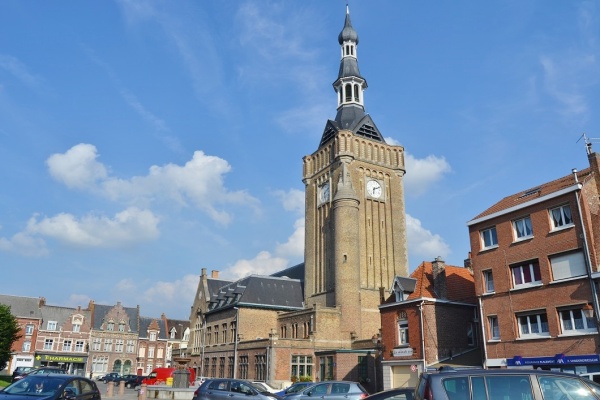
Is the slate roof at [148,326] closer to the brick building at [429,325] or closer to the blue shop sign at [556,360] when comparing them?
the brick building at [429,325]

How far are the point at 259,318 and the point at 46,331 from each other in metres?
39.5

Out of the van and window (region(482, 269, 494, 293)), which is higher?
window (region(482, 269, 494, 293))

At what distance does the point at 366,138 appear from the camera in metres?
59.5

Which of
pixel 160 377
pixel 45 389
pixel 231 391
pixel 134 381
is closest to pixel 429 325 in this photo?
pixel 231 391

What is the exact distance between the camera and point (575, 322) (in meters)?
23.2

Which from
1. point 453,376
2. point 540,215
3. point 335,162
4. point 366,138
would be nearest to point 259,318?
point 335,162

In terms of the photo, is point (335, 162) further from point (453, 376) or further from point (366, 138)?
point (453, 376)

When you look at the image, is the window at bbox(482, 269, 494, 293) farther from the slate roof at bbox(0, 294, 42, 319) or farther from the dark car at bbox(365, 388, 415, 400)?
the slate roof at bbox(0, 294, 42, 319)

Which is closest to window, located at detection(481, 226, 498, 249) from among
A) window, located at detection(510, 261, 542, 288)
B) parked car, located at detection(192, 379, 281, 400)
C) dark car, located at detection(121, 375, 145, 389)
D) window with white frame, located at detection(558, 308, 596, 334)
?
window, located at detection(510, 261, 542, 288)

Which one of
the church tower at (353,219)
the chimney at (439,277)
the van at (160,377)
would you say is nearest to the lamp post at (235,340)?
the van at (160,377)

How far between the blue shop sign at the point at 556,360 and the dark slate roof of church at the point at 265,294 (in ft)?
109

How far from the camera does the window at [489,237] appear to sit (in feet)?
92.8

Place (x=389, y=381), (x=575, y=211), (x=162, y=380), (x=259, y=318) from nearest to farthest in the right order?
(x=575, y=211), (x=389, y=381), (x=162, y=380), (x=259, y=318)

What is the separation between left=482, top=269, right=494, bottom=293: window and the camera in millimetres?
27906
